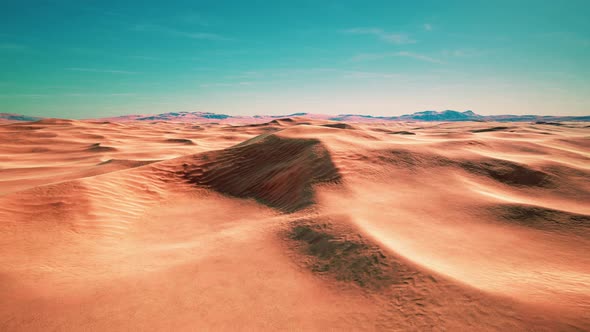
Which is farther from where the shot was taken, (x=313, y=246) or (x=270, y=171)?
(x=270, y=171)

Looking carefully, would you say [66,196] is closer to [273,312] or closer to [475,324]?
[273,312]

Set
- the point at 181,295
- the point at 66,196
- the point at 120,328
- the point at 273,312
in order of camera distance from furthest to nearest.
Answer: the point at 66,196 → the point at 181,295 → the point at 273,312 → the point at 120,328

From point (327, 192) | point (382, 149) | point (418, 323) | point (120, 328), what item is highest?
point (382, 149)

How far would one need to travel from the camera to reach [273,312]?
317cm

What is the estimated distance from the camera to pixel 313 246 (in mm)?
4508

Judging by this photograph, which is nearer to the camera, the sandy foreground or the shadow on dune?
the sandy foreground

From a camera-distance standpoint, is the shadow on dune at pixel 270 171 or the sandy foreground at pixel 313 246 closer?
the sandy foreground at pixel 313 246

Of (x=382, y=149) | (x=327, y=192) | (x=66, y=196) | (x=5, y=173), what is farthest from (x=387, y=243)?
(x=5, y=173)

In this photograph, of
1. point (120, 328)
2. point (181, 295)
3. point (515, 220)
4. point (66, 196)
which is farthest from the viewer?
point (66, 196)

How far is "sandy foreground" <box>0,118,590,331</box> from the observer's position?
302 centimetres

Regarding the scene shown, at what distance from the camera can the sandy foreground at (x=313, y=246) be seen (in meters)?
→ 3.02

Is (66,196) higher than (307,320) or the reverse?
higher

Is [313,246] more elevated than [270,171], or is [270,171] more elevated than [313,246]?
[270,171]

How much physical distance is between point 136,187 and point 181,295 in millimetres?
6060
